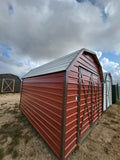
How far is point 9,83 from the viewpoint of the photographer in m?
16.2

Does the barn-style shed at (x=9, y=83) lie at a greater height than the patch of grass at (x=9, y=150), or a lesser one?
greater

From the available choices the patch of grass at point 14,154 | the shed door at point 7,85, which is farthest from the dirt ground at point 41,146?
the shed door at point 7,85

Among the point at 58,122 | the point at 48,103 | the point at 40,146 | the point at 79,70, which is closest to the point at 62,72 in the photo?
the point at 79,70

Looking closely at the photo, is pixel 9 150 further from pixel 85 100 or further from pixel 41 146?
pixel 85 100

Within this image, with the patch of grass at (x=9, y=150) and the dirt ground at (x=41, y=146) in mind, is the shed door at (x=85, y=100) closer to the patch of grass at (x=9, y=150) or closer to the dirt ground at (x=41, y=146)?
the dirt ground at (x=41, y=146)

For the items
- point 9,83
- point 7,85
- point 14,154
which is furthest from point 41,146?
point 9,83

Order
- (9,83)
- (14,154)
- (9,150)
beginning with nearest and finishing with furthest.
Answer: (14,154)
(9,150)
(9,83)

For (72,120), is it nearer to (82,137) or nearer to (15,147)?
(82,137)

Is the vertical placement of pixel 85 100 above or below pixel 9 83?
below

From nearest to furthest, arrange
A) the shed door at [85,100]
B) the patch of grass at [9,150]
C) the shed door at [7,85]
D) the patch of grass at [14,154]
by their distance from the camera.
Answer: the patch of grass at [14,154] < the patch of grass at [9,150] < the shed door at [85,100] < the shed door at [7,85]

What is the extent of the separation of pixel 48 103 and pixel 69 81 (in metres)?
Result: 1.37

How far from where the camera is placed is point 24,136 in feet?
10.9

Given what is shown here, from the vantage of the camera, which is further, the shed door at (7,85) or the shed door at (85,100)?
the shed door at (7,85)

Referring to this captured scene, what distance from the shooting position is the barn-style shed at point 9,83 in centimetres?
1517
